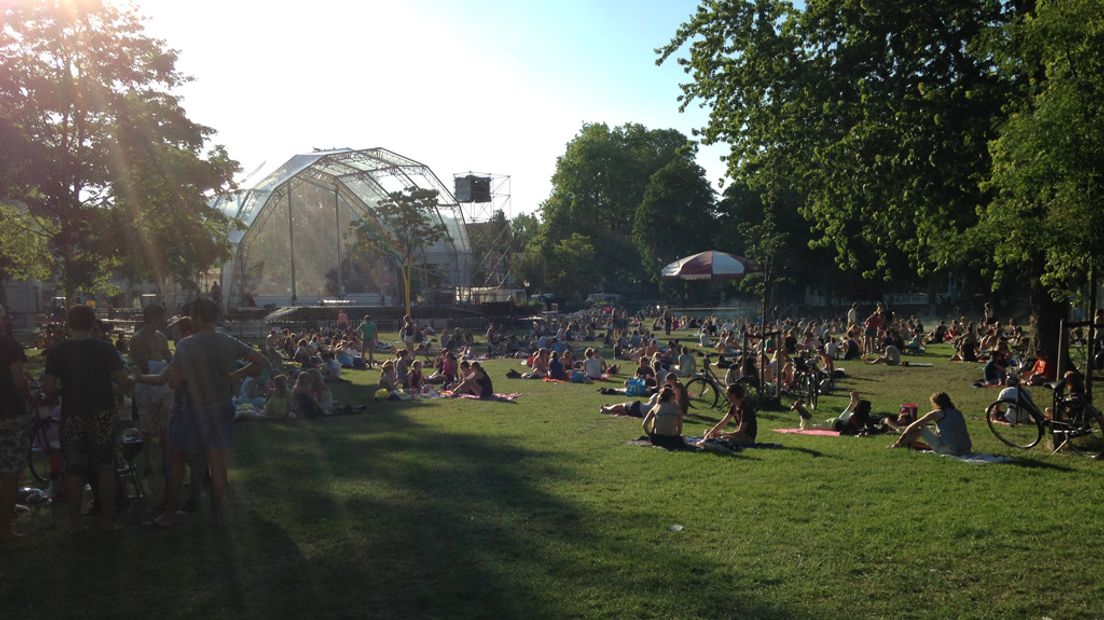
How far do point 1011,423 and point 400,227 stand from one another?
51.1 metres

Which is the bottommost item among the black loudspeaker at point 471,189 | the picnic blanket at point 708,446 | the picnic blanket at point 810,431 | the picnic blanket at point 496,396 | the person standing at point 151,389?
the picnic blanket at point 496,396

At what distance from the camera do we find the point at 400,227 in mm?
60375

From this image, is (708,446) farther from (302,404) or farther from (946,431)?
(302,404)

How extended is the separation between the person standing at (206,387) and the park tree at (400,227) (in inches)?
1963

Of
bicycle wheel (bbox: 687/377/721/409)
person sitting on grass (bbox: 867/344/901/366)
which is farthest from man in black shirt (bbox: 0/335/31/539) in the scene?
person sitting on grass (bbox: 867/344/901/366)

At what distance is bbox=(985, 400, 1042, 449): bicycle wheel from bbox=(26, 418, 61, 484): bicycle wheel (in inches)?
436

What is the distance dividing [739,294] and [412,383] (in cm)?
5400

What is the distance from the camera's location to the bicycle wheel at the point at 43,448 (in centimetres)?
890

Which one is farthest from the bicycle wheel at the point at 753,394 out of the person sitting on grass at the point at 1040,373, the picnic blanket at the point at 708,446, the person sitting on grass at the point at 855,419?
the person sitting on grass at the point at 1040,373

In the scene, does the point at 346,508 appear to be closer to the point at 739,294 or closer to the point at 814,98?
the point at 814,98

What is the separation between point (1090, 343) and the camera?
35.6 ft

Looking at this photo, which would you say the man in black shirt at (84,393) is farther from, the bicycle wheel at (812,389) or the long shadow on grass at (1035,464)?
the bicycle wheel at (812,389)

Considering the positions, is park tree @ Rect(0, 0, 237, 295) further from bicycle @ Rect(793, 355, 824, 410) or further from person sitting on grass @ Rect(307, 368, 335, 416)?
bicycle @ Rect(793, 355, 824, 410)

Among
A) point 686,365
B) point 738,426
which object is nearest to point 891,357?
point 686,365
